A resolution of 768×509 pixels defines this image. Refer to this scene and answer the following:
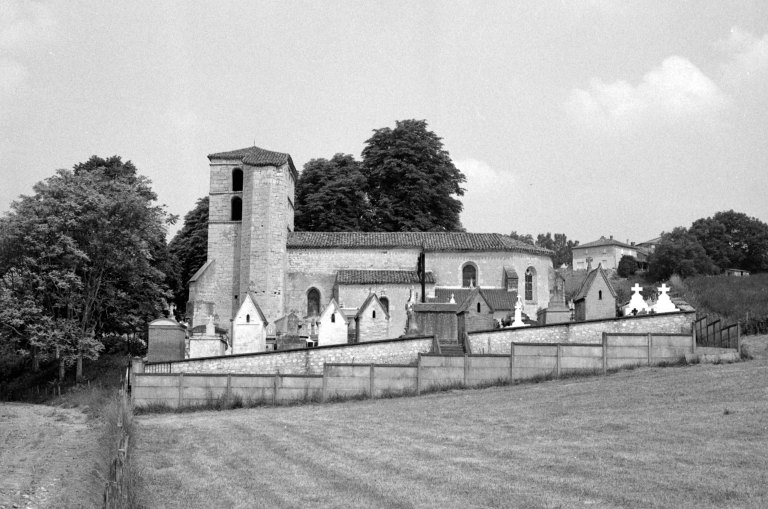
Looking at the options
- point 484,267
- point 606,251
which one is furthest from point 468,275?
point 606,251

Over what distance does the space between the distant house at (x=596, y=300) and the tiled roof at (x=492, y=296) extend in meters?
11.6

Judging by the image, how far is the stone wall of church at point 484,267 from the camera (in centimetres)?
5006

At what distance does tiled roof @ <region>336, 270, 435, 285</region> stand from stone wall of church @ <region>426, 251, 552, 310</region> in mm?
789

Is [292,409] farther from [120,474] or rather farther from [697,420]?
[120,474]

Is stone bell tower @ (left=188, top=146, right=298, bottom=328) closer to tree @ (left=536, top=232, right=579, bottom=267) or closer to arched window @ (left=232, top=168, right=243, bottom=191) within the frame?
arched window @ (left=232, top=168, right=243, bottom=191)

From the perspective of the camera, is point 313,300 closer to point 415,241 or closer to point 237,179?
point 415,241

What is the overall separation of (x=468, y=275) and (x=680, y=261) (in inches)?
1254

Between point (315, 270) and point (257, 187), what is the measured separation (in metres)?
5.39

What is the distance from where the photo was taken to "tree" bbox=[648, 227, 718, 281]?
248ft

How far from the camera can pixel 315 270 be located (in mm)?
50375

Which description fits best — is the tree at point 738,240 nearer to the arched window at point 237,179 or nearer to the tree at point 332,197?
Result: the tree at point 332,197

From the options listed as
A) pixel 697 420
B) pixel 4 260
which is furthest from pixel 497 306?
pixel 697 420

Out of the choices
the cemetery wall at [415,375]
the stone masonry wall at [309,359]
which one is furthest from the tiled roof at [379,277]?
the cemetery wall at [415,375]

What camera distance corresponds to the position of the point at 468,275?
50.5m
